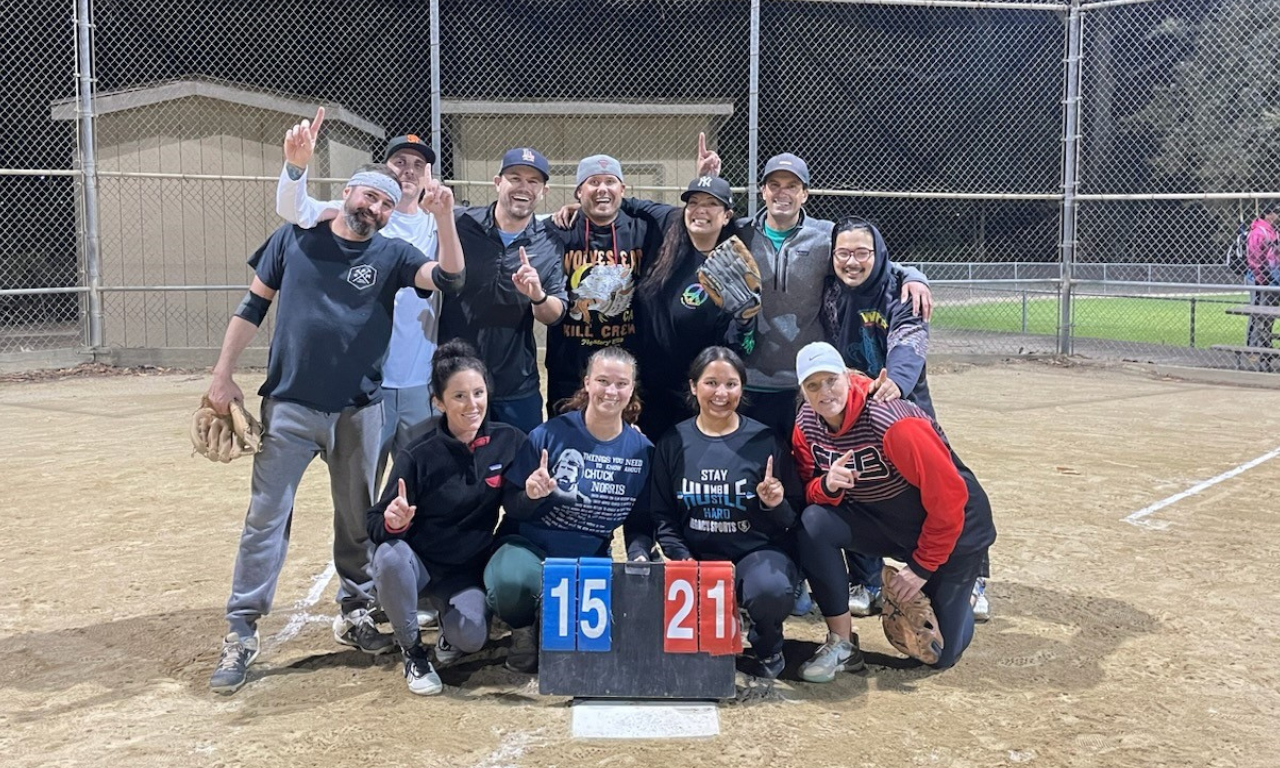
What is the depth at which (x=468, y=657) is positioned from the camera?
4.33 meters

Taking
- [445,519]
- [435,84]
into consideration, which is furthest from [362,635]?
[435,84]

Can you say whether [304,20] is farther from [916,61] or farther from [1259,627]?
→ [1259,627]

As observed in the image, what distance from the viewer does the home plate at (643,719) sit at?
3594 mm

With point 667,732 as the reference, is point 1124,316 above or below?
above

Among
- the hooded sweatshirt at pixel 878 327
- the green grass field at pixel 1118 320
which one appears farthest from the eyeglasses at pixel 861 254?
the green grass field at pixel 1118 320

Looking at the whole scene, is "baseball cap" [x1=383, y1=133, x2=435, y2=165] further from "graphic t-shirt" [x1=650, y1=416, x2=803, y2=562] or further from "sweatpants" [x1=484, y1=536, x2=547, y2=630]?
"sweatpants" [x1=484, y1=536, x2=547, y2=630]

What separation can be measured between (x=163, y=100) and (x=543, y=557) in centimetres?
1063

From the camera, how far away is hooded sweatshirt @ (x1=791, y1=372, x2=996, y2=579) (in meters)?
3.96

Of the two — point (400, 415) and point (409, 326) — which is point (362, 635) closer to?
point (400, 415)

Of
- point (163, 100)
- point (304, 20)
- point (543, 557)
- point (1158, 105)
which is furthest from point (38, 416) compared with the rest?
point (1158, 105)

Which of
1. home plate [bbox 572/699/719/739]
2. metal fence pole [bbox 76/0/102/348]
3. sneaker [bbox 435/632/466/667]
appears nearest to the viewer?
home plate [bbox 572/699/719/739]

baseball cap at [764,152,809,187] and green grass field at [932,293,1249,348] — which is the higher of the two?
baseball cap at [764,152,809,187]

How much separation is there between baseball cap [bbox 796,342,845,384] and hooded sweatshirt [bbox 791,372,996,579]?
0.14m

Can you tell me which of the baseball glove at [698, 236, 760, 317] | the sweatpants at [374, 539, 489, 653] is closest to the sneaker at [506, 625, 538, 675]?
the sweatpants at [374, 539, 489, 653]
